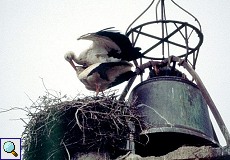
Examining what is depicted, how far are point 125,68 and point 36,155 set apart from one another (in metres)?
1.81

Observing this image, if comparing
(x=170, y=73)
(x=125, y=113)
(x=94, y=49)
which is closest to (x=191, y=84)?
(x=170, y=73)

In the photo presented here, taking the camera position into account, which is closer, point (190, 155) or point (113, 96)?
point (190, 155)

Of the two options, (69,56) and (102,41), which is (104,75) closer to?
(102,41)

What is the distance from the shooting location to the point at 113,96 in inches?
190

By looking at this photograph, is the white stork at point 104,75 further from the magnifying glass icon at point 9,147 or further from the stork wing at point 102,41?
the magnifying glass icon at point 9,147

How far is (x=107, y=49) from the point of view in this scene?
574cm

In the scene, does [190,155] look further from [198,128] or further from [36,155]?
[36,155]

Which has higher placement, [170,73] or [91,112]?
[170,73]

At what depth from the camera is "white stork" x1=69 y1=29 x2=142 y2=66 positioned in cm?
538

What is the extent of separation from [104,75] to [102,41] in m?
0.44

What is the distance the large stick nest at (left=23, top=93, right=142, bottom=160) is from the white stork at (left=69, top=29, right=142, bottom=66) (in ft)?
3.49

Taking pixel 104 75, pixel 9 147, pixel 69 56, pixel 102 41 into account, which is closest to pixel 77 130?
pixel 9 147

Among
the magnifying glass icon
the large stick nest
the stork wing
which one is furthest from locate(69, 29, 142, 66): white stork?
the magnifying glass icon

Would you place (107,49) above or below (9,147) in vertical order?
above
